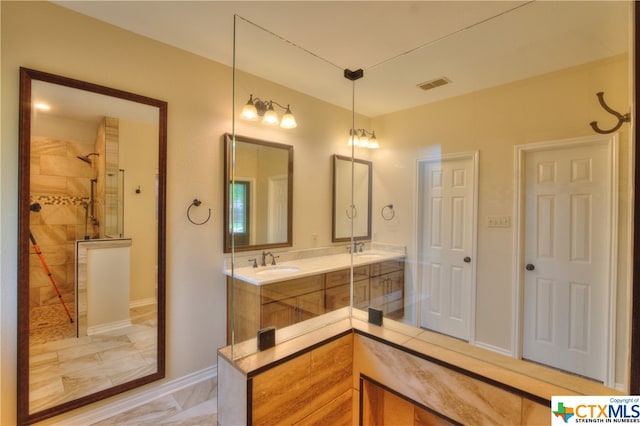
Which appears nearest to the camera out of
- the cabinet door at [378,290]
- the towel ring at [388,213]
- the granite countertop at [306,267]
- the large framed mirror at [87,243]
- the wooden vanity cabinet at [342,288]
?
the large framed mirror at [87,243]

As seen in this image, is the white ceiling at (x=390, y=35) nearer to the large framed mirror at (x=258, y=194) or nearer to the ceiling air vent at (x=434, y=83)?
the ceiling air vent at (x=434, y=83)

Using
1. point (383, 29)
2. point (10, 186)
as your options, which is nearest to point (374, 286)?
point (383, 29)

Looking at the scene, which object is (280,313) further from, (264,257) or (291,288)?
(264,257)

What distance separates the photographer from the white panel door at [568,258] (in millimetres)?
2295

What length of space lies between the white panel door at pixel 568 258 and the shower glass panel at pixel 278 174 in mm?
1816

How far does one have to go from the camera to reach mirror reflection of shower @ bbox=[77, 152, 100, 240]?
6.41 feet

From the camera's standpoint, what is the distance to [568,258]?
8.24ft

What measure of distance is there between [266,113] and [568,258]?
2.98 meters

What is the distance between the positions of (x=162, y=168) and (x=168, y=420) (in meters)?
1.79

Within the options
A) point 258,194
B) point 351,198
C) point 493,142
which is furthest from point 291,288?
point 493,142

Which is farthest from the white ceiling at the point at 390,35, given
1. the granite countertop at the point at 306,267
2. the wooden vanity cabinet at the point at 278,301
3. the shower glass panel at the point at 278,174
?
the wooden vanity cabinet at the point at 278,301

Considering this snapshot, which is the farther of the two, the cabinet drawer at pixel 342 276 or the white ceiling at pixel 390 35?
the cabinet drawer at pixel 342 276

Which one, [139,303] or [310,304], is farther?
[310,304]

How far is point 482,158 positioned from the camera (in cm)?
282
